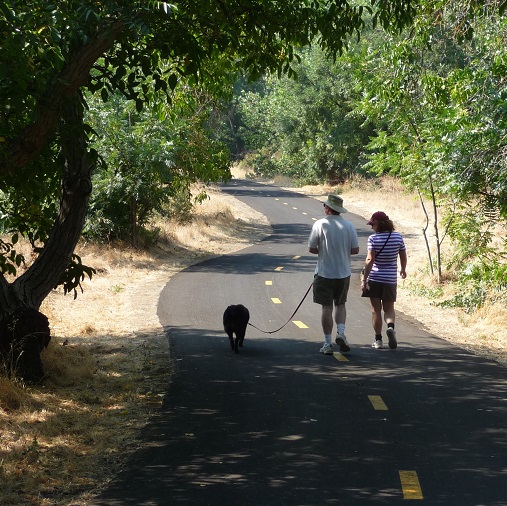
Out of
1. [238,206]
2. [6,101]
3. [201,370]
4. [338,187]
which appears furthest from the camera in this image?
[338,187]

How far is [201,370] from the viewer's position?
10641mm

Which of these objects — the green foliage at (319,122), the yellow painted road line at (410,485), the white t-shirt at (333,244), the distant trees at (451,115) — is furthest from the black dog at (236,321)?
the green foliage at (319,122)

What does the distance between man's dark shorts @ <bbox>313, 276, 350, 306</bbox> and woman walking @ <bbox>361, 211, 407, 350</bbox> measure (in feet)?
2.11

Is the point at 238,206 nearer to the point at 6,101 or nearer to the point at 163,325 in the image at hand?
the point at 163,325

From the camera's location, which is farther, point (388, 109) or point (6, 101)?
point (388, 109)

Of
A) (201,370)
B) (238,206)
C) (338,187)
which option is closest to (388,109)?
(201,370)

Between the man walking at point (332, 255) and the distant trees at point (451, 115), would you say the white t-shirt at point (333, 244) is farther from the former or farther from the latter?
the distant trees at point (451, 115)

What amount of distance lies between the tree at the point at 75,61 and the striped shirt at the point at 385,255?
9.23 feet

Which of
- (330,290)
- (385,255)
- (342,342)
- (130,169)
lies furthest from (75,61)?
(130,169)

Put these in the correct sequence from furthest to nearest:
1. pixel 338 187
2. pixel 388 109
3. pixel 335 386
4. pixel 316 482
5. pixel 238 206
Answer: pixel 338 187 < pixel 238 206 < pixel 388 109 < pixel 335 386 < pixel 316 482

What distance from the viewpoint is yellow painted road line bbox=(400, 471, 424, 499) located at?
20.0 feet

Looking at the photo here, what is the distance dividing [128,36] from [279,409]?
13.0 ft

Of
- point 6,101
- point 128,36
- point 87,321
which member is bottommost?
point 87,321

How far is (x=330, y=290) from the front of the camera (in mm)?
11477
